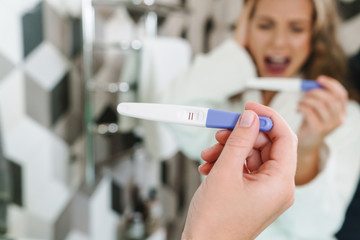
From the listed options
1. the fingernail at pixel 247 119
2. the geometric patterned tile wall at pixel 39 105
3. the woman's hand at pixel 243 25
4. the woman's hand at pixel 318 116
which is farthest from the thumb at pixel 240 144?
the geometric patterned tile wall at pixel 39 105

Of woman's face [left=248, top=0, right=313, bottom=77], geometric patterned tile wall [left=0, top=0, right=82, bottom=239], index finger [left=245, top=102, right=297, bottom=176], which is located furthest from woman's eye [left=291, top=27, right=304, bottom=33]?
geometric patterned tile wall [left=0, top=0, right=82, bottom=239]

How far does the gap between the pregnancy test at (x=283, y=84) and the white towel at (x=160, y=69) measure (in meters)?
0.15

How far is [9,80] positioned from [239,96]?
1.68 feet

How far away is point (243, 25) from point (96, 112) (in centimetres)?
39

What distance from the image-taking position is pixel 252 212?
0.32 metres

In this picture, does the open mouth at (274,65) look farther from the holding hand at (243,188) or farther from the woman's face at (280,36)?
the holding hand at (243,188)

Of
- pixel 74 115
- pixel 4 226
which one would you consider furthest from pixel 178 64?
pixel 4 226

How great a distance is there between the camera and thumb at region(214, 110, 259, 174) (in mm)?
312

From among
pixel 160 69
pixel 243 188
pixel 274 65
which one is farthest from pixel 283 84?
pixel 243 188

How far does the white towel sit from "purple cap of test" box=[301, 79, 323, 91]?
0.24 metres

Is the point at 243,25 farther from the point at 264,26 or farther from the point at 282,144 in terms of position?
the point at 282,144

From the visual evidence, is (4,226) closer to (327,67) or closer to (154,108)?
(154,108)

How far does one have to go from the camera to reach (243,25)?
647 millimetres

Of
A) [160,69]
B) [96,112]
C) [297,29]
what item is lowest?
[96,112]
